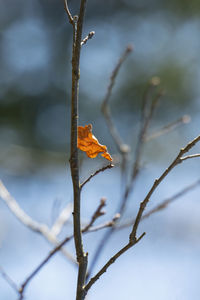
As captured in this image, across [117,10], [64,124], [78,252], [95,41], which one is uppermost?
[117,10]

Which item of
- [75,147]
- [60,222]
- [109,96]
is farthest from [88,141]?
[60,222]

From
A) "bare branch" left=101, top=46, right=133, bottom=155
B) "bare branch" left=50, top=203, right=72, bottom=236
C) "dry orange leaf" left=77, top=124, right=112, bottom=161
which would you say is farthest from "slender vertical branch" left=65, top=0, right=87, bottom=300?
"bare branch" left=50, top=203, right=72, bottom=236

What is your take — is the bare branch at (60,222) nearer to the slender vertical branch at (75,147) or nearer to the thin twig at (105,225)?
the thin twig at (105,225)

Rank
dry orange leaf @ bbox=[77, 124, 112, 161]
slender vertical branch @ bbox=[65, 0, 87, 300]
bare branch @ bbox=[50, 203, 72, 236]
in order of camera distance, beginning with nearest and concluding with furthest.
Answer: slender vertical branch @ bbox=[65, 0, 87, 300] < dry orange leaf @ bbox=[77, 124, 112, 161] < bare branch @ bbox=[50, 203, 72, 236]

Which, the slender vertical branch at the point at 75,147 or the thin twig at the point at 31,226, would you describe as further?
the thin twig at the point at 31,226

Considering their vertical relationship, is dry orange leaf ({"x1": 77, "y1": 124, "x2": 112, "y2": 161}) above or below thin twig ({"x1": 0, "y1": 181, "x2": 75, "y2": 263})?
above

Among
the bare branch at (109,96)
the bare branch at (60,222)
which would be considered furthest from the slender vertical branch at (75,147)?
the bare branch at (60,222)

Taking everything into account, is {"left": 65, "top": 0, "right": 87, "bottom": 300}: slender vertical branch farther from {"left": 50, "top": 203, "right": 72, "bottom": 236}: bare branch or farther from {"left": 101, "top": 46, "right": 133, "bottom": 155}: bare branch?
{"left": 50, "top": 203, "right": 72, "bottom": 236}: bare branch

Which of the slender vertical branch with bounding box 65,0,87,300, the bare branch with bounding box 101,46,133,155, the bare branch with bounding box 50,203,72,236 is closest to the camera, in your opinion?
the slender vertical branch with bounding box 65,0,87,300

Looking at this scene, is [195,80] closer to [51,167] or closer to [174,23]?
[174,23]

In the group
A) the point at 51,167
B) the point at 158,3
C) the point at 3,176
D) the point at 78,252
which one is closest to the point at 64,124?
the point at 51,167

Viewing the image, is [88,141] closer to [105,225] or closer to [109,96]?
[105,225]
